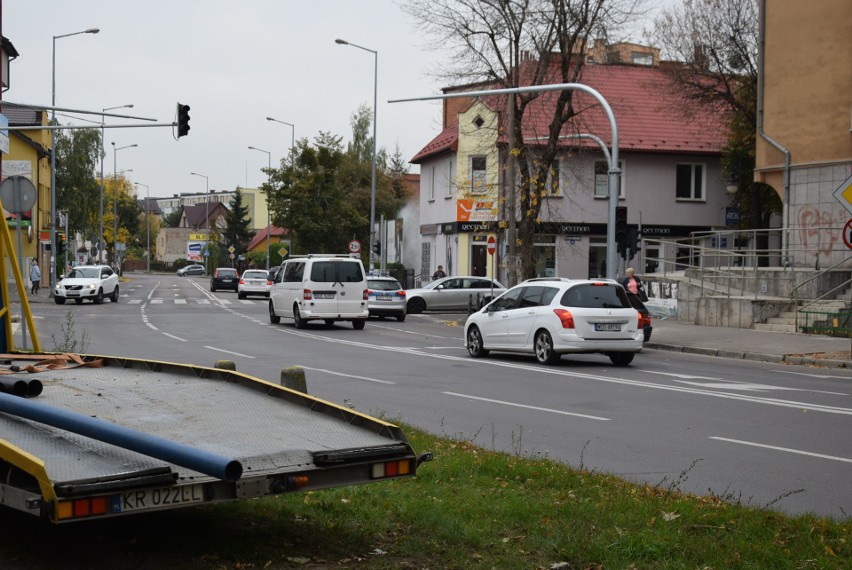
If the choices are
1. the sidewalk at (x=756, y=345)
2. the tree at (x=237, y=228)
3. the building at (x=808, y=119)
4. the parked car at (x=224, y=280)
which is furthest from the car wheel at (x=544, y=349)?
the tree at (x=237, y=228)

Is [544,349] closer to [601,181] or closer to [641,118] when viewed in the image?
[601,181]

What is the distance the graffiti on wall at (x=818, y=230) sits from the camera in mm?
30922

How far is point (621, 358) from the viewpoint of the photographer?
2062 cm

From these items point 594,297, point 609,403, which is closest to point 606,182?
point 594,297

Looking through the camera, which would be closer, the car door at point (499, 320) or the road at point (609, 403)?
the road at point (609, 403)

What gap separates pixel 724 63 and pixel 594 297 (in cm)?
2757

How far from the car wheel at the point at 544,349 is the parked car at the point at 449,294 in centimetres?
2071

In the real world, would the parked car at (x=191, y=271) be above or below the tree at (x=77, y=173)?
below

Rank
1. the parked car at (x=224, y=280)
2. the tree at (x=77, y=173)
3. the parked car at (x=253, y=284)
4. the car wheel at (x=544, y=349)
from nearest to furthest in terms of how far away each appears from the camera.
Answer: the car wheel at (x=544, y=349)
the parked car at (x=253, y=284)
the parked car at (x=224, y=280)
the tree at (x=77, y=173)

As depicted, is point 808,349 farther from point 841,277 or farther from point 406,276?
point 406,276

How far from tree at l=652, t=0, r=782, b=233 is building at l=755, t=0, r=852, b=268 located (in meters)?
10.0

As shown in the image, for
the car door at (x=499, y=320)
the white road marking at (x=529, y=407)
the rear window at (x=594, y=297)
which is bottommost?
the white road marking at (x=529, y=407)

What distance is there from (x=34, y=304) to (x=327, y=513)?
41.2m

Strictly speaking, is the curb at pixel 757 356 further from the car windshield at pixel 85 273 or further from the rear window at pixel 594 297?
the car windshield at pixel 85 273
